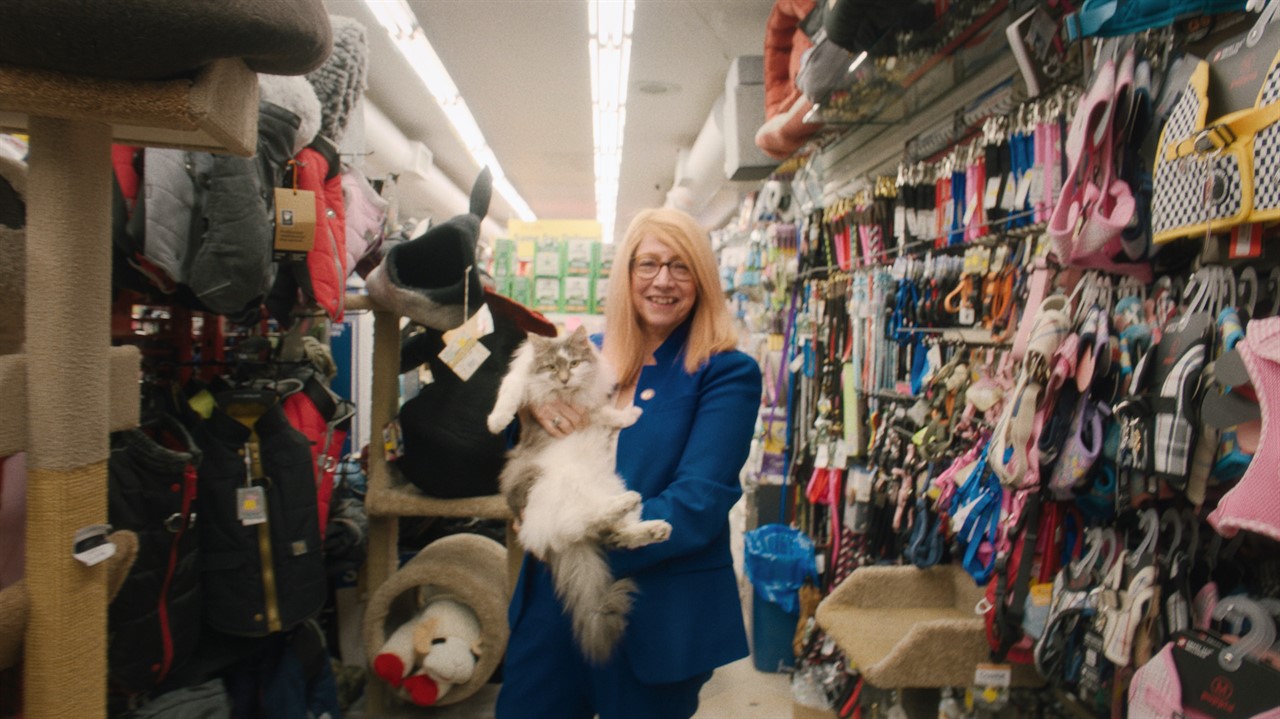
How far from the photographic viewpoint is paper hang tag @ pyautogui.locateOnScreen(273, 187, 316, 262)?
2.01 m

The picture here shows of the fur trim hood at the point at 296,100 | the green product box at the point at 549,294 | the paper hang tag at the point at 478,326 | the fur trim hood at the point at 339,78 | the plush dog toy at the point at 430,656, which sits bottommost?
the plush dog toy at the point at 430,656

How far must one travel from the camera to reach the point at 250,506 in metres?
2.11

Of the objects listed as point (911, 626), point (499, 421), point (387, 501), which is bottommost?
point (911, 626)

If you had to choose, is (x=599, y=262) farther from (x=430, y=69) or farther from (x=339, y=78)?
(x=339, y=78)

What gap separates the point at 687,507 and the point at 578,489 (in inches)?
8.7

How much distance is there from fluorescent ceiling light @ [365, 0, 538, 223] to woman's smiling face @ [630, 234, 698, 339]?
1.68 metres

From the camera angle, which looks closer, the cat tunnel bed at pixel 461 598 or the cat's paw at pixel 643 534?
the cat's paw at pixel 643 534

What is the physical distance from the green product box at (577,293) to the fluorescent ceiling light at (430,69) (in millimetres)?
1208

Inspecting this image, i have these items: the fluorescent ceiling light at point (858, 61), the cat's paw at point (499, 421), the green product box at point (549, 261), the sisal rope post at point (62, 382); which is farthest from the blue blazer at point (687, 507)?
the green product box at point (549, 261)

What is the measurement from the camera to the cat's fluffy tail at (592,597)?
1286mm

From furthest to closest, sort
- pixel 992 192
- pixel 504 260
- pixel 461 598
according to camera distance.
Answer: pixel 504 260
pixel 461 598
pixel 992 192

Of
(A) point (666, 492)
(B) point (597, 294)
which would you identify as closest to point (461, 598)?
(A) point (666, 492)

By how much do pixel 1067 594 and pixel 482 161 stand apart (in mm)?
8501

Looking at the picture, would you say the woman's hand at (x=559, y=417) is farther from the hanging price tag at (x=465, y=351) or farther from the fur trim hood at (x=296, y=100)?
the fur trim hood at (x=296, y=100)
